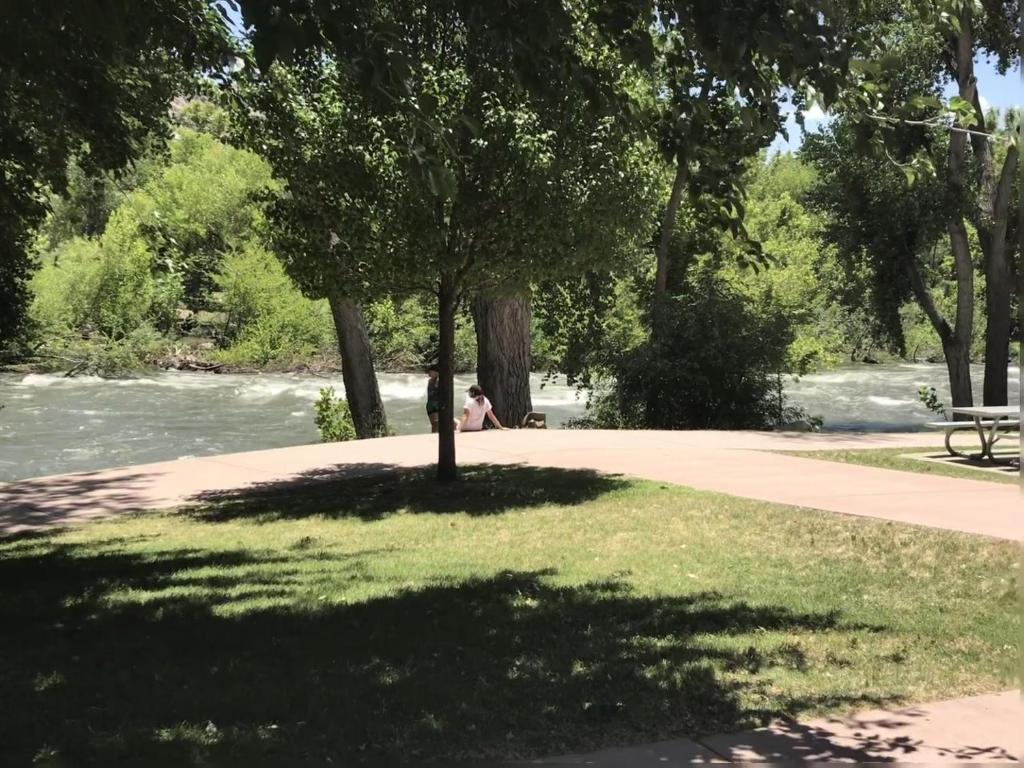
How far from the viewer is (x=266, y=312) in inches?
1544

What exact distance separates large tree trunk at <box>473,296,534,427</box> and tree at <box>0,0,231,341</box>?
23.4ft

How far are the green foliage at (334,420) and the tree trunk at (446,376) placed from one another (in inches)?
273

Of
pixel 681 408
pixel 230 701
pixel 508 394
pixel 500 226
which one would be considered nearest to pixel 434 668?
pixel 230 701

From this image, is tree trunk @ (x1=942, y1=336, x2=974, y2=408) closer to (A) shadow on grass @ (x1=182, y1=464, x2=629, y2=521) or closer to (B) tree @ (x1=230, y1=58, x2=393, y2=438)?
(A) shadow on grass @ (x1=182, y1=464, x2=629, y2=521)

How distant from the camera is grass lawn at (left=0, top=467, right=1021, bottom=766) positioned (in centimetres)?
387

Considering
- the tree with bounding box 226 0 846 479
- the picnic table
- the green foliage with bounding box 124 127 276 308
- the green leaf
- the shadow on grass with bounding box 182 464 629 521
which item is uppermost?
the green foliage with bounding box 124 127 276 308

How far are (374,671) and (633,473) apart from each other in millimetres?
7155

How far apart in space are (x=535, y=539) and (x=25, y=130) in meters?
6.08

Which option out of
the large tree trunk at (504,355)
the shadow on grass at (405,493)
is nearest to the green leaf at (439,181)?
the shadow on grass at (405,493)

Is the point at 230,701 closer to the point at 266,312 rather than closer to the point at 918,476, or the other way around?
the point at 918,476

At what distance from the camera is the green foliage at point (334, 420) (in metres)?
18.3

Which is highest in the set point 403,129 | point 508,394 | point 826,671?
point 403,129

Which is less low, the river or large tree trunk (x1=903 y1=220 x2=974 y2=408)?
large tree trunk (x1=903 y1=220 x2=974 y2=408)

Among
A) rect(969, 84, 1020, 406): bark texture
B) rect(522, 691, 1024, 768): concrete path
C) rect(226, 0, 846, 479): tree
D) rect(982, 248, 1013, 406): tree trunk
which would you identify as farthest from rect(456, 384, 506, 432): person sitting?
rect(522, 691, 1024, 768): concrete path
